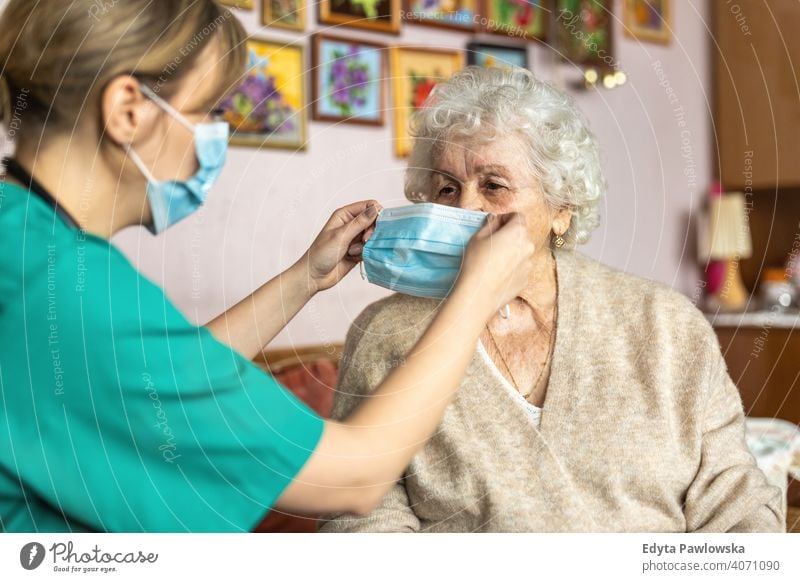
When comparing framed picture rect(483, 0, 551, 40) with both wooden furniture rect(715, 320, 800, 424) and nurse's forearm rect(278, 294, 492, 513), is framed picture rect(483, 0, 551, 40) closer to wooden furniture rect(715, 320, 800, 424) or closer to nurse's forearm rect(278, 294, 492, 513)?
wooden furniture rect(715, 320, 800, 424)

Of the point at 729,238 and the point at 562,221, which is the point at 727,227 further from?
the point at 562,221

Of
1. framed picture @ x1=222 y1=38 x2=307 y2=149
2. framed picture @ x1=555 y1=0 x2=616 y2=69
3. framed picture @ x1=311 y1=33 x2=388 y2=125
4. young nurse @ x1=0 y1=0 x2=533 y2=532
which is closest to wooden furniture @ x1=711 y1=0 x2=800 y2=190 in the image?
framed picture @ x1=555 y1=0 x2=616 y2=69

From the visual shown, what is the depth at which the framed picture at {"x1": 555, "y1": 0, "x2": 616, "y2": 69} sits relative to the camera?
1976 mm

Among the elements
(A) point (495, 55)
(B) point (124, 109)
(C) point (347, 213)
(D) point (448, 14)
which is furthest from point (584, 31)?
(B) point (124, 109)

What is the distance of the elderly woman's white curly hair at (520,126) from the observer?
3.38ft

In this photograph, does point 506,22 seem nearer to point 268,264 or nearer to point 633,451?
point 268,264

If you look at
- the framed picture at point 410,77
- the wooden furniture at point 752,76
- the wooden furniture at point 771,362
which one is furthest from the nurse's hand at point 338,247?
the wooden furniture at point 752,76

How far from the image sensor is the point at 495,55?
5.63ft

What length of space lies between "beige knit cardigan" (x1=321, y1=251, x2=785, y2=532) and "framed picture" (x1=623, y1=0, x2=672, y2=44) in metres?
0.84

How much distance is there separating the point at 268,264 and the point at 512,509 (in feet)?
1.50

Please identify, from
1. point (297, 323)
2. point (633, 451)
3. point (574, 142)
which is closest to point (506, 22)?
point (574, 142)

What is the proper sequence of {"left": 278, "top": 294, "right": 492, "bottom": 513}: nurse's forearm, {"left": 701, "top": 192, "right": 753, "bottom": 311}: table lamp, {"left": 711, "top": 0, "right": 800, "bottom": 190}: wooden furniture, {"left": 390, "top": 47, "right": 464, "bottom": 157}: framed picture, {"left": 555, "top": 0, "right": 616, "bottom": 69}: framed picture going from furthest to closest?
{"left": 701, "top": 192, "right": 753, "bottom": 311}: table lamp
{"left": 711, "top": 0, "right": 800, "bottom": 190}: wooden furniture
{"left": 555, "top": 0, "right": 616, "bottom": 69}: framed picture
{"left": 390, "top": 47, "right": 464, "bottom": 157}: framed picture
{"left": 278, "top": 294, "right": 492, "bottom": 513}: nurse's forearm

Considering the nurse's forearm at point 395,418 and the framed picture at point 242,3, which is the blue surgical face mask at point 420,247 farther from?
the framed picture at point 242,3
